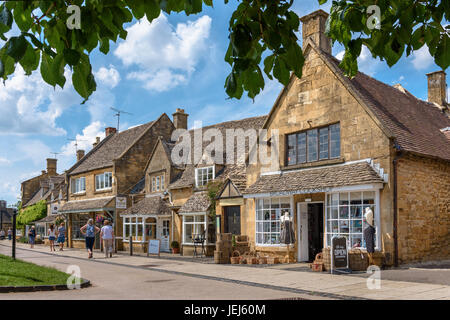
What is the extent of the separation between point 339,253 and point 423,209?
4355 millimetres

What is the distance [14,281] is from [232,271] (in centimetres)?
739

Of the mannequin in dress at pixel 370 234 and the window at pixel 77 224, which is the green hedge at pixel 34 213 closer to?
the window at pixel 77 224

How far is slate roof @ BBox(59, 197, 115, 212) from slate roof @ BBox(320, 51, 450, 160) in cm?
2038

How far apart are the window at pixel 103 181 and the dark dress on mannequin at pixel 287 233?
19.1 metres

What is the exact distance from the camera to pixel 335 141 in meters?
18.0

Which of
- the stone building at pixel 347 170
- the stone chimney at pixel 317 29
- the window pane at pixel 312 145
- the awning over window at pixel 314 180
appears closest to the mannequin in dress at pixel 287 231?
the stone building at pixel 347 170

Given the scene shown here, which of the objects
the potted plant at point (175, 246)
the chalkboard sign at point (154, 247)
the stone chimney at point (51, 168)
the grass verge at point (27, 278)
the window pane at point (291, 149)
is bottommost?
the potted plant at point (175, 246)

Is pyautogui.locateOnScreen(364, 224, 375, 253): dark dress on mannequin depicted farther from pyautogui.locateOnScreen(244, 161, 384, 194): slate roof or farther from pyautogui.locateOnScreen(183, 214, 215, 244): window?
pyautogui.locateOnScreen(183, 214, 215, 244): window

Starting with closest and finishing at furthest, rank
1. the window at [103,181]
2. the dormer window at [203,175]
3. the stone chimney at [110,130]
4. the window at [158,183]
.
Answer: the dormer window at [203,175]
the window at [158,183]
the window at [103,181]
the stone chimney at [110,130]

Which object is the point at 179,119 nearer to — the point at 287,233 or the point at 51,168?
the point at 287,233

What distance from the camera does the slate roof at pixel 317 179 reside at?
16.0 metres

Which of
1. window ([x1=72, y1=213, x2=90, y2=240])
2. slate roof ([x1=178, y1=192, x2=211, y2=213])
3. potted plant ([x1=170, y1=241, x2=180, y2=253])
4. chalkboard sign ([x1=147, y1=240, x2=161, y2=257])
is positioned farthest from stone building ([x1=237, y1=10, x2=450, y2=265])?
window ([x1=72, y1=213, x2=90, y2=240])

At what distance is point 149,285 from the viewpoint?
40.3 ft

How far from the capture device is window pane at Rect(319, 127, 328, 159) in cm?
1834
